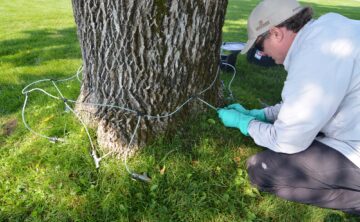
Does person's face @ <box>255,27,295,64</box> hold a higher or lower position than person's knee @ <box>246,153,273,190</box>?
higher

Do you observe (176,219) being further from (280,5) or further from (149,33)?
(280,5)

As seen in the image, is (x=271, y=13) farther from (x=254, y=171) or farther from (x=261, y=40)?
(x=254, y=171)

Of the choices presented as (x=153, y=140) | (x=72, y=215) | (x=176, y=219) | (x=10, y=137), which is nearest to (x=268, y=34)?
(x=153, y=140)

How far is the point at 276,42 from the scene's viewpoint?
79.5 inches

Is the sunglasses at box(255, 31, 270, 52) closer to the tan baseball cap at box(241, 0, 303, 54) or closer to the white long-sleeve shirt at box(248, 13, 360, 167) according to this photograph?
the tan baseball cap at box(241, 0, 303, 54)

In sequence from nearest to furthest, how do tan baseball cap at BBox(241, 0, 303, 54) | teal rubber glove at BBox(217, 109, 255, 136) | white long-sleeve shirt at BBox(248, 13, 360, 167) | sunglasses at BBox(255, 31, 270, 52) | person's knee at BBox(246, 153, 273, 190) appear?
white long-sleeve shirt at BBox(248, 13, 360, 167) → tan baseball cap at BBox(241, 0, 303, 54) → sunglasses at BBox(255, 31, 270, 52) → person's knee at BBox(246, 153, 273, 190) → teal rubber glove at BBox(217, 109, 255, 136)

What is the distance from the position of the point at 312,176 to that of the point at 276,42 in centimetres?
95

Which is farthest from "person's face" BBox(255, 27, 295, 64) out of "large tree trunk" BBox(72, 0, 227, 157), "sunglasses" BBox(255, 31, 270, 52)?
"large tree trunk" BBox(72, 0, 227, 157)

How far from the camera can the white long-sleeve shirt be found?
67.6 inches

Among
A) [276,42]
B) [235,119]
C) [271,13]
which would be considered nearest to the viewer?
[271,13]

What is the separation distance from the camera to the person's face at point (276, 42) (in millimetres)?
1969

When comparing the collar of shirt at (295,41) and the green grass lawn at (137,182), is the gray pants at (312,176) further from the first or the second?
the collar of shirt at (295,41)

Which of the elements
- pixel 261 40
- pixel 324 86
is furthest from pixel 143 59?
pixel 324 86

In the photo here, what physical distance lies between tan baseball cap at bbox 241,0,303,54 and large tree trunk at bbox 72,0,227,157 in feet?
1.04
